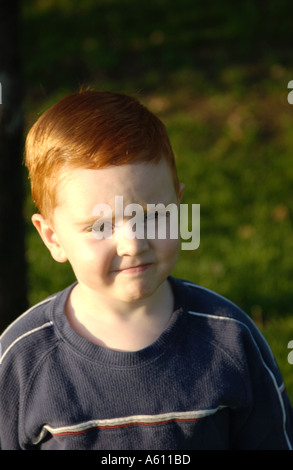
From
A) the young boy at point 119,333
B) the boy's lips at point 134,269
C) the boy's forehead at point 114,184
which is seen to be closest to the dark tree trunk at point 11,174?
the young boy at point 119,333

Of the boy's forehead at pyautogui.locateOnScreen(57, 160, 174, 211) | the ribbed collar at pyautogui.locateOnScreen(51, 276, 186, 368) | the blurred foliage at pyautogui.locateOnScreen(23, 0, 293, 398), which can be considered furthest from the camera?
the blurred foliage at pyautogui.locateOnScreen(23, 0, 293, 398)

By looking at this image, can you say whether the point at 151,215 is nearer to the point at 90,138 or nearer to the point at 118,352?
the point at 90,138

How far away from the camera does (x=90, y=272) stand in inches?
73.6

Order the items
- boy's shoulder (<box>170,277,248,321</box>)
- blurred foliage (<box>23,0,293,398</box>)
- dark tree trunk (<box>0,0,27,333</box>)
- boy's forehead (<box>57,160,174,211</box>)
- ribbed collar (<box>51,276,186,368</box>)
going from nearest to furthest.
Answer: boy's forehead (<box>57,160,174,211</box>) < ribbed collar (<box>51,276,186,368</box>) < boy's shoulder (<box>170,277,248,321</box>) < dark tree trunk (<box>0,0,27,333</box>) < blurred foliage (<box>23,0,293,398</box>)

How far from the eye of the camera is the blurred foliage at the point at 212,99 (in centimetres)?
437

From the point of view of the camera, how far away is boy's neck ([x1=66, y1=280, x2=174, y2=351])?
2.03 m

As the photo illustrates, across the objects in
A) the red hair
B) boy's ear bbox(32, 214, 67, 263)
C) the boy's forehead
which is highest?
the red hair

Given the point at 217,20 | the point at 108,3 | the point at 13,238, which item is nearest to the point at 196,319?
the point at 13,238

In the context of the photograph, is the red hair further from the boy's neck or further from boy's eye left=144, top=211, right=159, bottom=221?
the boy's neck

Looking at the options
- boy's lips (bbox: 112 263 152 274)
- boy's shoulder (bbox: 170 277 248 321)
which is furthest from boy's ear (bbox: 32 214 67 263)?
boy's shoulder (bbox: 170 277 248 321)

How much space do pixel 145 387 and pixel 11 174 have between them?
1.44 metres

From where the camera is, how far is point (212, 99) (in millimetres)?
6273

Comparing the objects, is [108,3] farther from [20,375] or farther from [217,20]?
[20,375]
